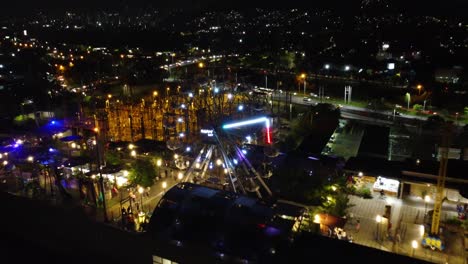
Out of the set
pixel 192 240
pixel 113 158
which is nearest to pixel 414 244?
pixel 192 240

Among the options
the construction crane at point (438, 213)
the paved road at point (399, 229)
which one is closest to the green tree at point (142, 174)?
the paved road at point (399, 229)

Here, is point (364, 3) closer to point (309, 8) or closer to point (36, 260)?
point (309, 8)

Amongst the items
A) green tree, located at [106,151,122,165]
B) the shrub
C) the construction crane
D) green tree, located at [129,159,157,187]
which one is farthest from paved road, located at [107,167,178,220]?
the construction crane

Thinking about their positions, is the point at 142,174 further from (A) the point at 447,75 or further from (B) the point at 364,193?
(A) the point at 447,75

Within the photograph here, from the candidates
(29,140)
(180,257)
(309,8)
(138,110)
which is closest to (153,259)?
(180,257)

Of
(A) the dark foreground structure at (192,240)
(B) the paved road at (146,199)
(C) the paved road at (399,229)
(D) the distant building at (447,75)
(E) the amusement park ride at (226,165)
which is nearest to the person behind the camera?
(A) the dark foreground structure at (192,240)

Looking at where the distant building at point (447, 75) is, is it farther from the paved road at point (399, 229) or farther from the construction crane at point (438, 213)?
the construction crane at point (438, 213)
